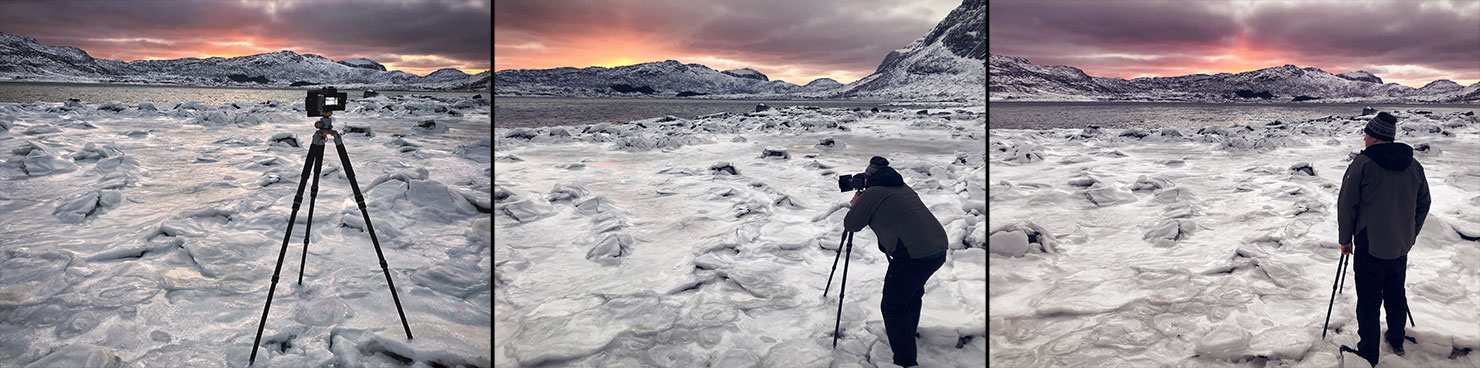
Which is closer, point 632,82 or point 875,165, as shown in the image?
point 875,165

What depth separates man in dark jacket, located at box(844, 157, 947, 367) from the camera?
2.30 m

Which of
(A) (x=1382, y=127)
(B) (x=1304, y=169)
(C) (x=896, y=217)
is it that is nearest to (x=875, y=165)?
(C) (x=896, y=217)

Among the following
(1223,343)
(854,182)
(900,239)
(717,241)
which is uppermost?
(854,182)

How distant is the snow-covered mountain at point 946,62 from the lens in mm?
2658

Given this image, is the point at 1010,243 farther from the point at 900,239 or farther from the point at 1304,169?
the point at 1304,169

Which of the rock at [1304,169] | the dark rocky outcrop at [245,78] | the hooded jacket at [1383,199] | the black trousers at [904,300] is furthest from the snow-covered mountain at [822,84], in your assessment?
the dark rocky outcrop at [245,78]

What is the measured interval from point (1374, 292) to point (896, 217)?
2.11 m

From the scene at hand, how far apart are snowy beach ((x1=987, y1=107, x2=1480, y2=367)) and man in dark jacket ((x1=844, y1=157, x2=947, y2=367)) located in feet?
2.53

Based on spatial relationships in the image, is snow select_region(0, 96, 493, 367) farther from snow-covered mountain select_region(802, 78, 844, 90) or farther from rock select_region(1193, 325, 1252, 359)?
rock select_region(1193, 325, 1252, 359)

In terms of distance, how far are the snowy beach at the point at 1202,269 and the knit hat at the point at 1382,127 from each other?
1.01 metres

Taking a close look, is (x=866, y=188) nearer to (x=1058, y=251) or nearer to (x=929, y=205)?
(x=929, y=205)

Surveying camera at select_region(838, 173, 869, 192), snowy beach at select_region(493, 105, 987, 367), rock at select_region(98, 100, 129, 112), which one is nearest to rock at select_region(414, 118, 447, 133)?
snowy beach at select_region(493, 105, 987, 367)

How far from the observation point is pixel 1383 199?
251 cm

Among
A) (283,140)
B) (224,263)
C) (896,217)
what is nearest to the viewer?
(896,217)
